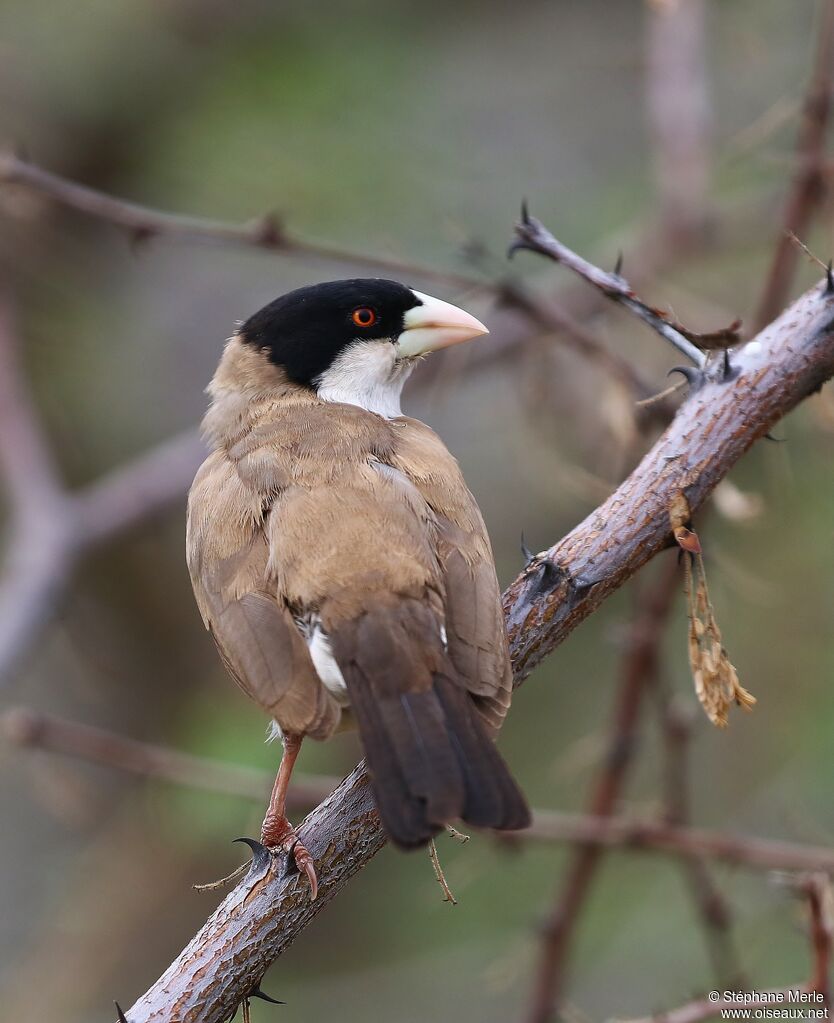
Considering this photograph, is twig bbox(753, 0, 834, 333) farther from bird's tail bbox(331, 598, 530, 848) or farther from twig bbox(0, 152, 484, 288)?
bird's tail bbox(331, 598, 530, 848)

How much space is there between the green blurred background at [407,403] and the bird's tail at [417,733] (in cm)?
226

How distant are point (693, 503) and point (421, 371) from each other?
3.33m

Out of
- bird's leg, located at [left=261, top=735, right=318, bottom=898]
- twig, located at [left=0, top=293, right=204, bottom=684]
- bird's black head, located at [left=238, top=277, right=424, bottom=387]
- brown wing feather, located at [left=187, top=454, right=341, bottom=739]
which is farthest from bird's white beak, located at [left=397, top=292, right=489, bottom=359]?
twig, located at [left=0, top=293, right=204, bottom=684]

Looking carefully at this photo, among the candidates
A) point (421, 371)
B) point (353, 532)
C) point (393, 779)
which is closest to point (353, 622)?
point (353, 532)

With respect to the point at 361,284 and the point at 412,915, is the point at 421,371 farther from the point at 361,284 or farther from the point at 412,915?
the point at 412,915

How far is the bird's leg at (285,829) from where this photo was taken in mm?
2639

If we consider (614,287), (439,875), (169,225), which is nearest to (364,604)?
(439,875)

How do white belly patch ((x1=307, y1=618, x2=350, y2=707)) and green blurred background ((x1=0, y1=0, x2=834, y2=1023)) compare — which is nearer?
white belly patch ((x1=307, y1=618, x2=350, y2=707))

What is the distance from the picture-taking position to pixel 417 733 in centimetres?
274

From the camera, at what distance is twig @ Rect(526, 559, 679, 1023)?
425cm

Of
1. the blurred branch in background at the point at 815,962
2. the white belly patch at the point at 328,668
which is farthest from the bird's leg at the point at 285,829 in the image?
the blurred branch in background at the point at 815,962

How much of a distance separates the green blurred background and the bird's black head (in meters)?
0.98

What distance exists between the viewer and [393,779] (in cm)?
260

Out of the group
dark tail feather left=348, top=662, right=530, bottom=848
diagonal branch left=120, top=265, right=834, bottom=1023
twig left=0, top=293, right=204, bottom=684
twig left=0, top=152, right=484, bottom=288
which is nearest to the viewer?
dark tail feather left=348, top=662, right=530, bottom=848
